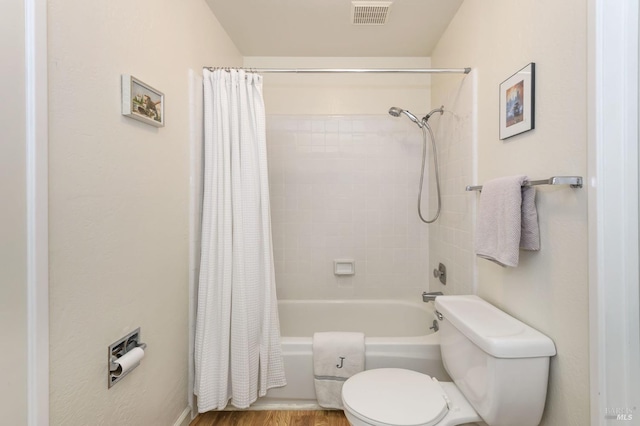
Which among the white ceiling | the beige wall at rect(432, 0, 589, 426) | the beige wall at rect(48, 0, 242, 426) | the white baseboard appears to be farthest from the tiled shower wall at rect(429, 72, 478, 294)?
the white baseboard

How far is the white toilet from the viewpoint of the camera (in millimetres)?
977

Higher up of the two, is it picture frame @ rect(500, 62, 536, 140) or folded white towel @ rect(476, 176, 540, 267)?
picture frame @ rect(500, 62, 536, 140)

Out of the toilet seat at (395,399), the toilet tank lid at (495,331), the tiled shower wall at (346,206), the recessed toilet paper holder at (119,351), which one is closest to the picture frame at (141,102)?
the recessed toilet paper holder at (119,351)

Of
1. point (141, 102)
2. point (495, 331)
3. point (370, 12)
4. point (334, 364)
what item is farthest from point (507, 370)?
point (370, 12)

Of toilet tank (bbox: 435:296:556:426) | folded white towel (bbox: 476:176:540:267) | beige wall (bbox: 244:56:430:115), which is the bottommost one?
toilet tank (bbox: 435:296:556:426)

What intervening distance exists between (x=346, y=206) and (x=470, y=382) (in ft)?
4.95

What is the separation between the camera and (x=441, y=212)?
7.00 feet

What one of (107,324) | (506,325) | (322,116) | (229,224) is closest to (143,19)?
(229,224)

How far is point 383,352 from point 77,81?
1.74 m

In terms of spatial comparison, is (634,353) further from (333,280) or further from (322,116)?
(322,116)

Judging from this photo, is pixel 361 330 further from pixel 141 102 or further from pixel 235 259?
pixel 141 102

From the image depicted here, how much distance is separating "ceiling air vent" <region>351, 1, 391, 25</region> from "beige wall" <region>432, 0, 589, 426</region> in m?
0.63

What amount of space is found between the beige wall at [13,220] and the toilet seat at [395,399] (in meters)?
0.99

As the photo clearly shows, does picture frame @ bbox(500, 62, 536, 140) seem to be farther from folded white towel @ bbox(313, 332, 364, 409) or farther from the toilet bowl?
folded white towel @ bbox(313, 332, 364, 409)
